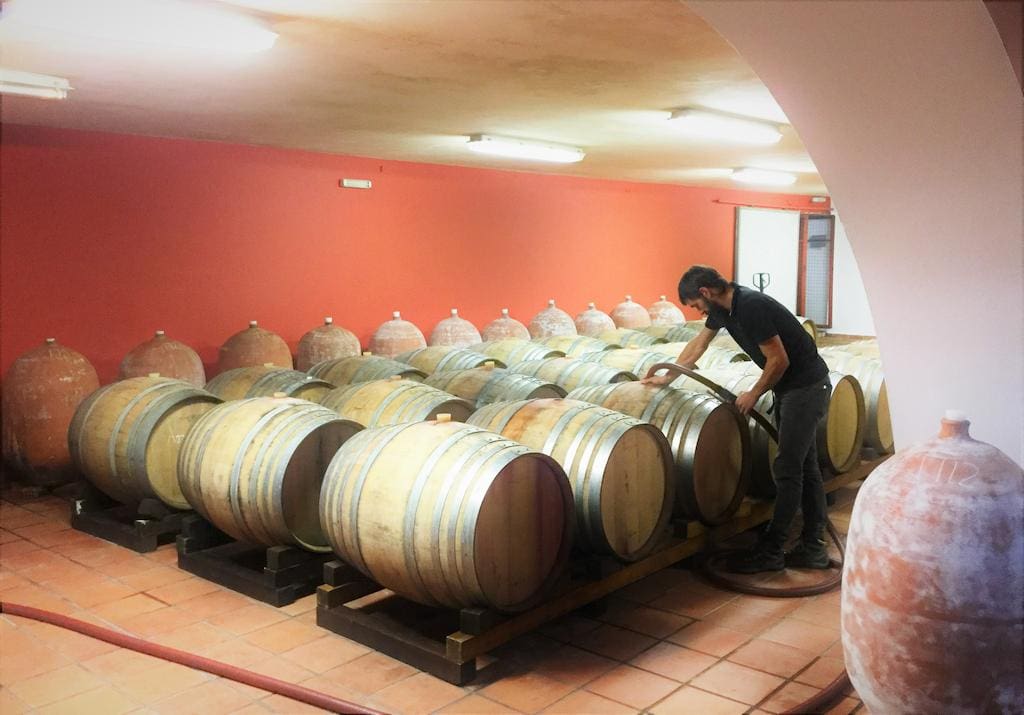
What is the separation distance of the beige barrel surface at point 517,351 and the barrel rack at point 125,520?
2987mm

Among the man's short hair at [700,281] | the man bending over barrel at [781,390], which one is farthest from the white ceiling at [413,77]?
the man bending over barrel at [781,390]

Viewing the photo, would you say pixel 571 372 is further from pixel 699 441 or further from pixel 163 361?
pixel 163 361

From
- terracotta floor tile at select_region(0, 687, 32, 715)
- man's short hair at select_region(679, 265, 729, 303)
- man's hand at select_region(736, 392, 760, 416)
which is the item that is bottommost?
terracotta floor tile at select_region(0, 687, 32, 715)

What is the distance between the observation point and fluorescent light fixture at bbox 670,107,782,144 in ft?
20.7

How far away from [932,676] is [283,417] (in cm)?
312

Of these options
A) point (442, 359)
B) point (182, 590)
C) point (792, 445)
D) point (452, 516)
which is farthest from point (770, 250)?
point (452, 516)

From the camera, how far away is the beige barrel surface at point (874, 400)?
6195 millimetres

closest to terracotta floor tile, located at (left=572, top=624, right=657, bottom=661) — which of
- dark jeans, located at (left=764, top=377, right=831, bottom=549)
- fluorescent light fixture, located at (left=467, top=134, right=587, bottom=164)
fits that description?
dark jeans, located at (left=764, top=377, right=831, bottom=549)

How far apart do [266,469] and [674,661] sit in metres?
2.08

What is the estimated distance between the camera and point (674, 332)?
973cm

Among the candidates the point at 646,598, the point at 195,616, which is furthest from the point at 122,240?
the point at 646,598

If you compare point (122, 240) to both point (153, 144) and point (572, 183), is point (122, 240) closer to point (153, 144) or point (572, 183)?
point (153, 144)

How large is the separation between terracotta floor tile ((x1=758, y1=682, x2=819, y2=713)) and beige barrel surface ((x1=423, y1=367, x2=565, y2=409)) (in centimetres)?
237

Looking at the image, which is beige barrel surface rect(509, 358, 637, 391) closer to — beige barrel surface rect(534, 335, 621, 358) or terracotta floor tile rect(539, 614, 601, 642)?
beige barrel surface rect(534, 335, 621, 358)
